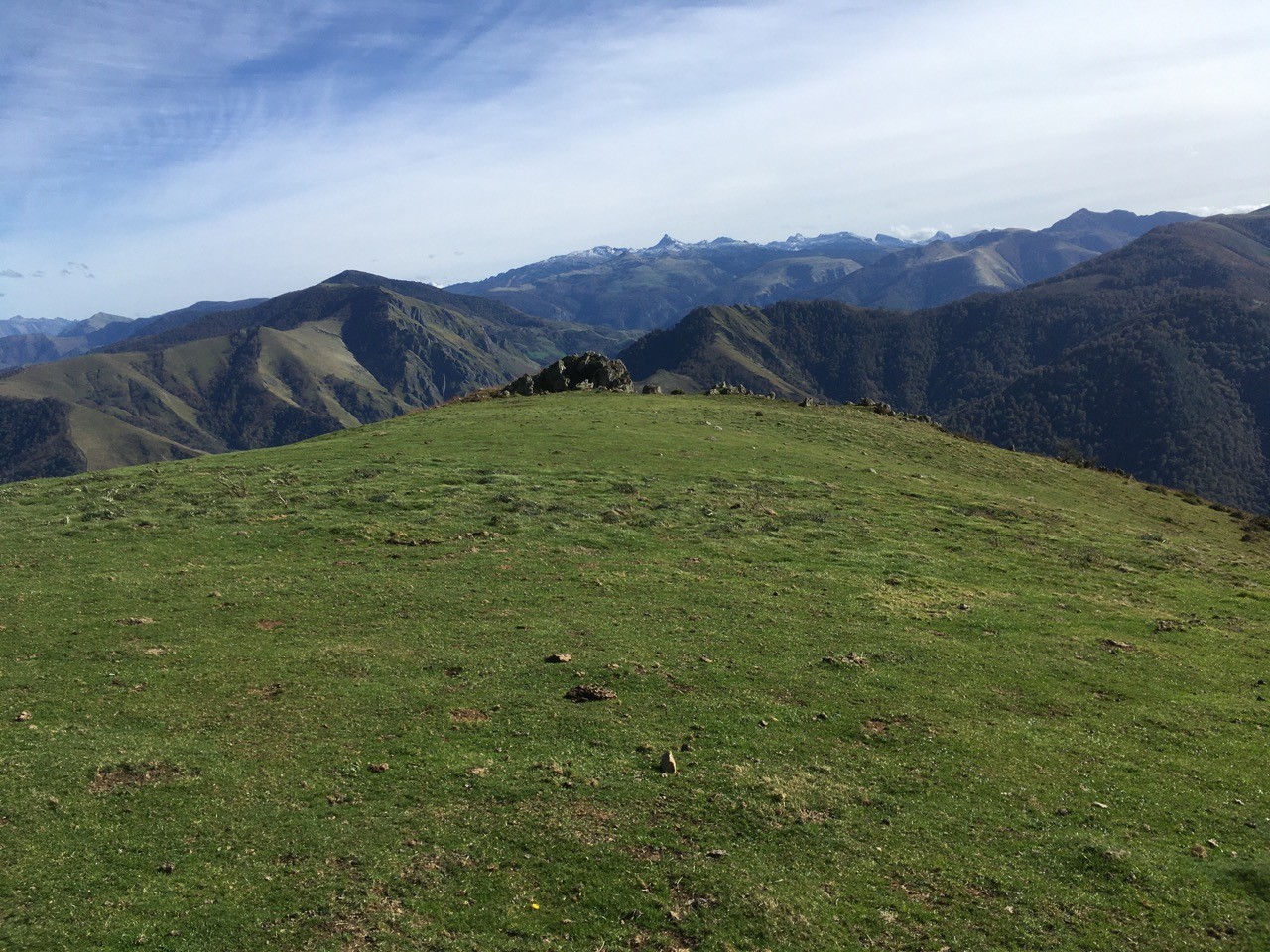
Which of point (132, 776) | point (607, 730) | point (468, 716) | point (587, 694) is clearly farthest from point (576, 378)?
point (132, 776)

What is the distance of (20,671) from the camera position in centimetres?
1716

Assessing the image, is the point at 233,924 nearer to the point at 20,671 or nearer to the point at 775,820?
the point at 775,820

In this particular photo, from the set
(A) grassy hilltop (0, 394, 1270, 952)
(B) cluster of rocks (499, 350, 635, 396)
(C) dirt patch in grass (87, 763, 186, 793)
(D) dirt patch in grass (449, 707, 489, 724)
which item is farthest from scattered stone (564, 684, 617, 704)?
(B) cluster of rocks (499, 350, 635, 396)

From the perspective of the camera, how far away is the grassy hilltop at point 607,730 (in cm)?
1098

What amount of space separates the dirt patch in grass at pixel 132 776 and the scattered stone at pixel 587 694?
7.76 m

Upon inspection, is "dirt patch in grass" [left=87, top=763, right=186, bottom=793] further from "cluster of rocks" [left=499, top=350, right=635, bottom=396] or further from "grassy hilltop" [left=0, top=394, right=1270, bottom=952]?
"cluster of rocks" [left=499, top=350, right=635, bottom=396]

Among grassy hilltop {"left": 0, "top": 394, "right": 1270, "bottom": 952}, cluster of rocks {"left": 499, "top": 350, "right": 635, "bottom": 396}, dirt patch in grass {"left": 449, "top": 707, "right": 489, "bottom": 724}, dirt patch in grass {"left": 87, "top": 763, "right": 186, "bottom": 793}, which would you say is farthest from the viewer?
cluster of rocks {"left": 499, "top": 350, "right": 635, "bottom": 396}

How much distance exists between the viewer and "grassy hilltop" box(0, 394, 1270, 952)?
10977 mm

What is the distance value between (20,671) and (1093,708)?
2566 cm

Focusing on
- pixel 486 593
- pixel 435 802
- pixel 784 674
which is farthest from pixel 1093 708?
pixel 486 593

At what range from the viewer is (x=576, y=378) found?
75938mm

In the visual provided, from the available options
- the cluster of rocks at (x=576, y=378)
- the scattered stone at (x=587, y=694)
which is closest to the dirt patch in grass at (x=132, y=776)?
the scattered stone at (x=587, y=694)

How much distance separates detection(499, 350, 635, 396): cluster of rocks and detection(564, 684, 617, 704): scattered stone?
55.6 metres

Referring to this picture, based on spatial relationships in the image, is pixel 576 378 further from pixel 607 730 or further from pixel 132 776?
pixel 132 776
